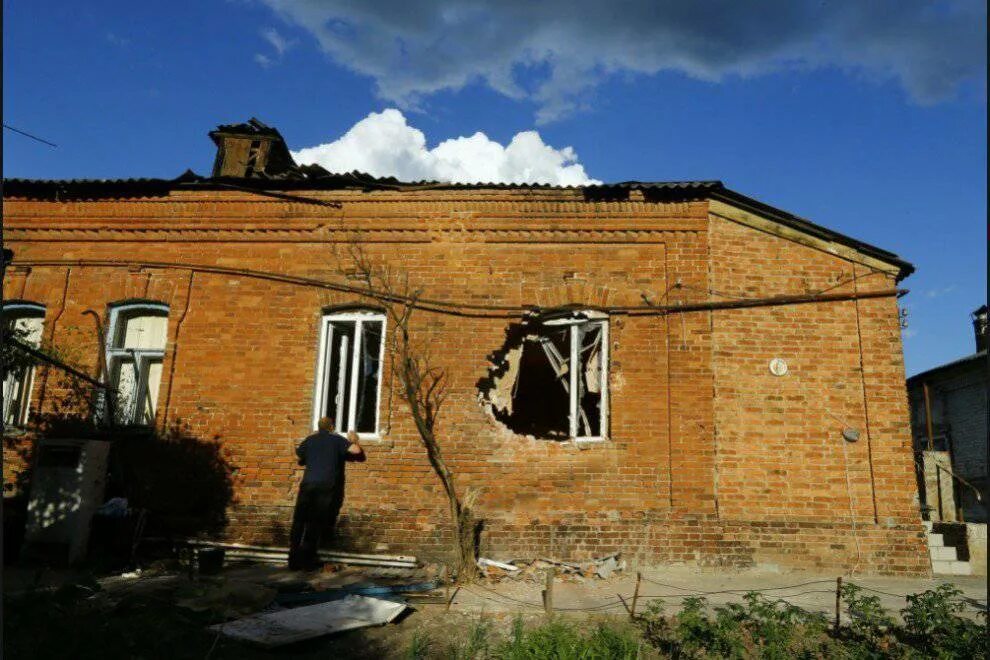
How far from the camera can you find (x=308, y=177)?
1038cm

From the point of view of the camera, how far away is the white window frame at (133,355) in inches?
401

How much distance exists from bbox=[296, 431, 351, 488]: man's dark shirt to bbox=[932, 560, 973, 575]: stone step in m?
7.68

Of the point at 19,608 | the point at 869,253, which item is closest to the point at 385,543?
the point at 19,608

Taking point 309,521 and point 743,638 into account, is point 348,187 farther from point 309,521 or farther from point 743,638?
point 743,638

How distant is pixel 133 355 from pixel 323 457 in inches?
153

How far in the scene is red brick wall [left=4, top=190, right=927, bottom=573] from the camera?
877 centimetres

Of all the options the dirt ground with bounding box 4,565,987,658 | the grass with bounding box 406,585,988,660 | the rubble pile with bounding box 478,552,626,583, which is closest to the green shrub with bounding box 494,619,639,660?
the grass with bounding box 406,585,988,660

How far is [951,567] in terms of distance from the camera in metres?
9.42

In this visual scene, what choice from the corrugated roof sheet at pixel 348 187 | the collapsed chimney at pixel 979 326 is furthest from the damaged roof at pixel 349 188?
the collapsed chimney at pixel 979 326

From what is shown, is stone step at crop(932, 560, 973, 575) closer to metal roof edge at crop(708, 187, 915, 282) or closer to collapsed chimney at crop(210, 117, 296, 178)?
metal roof edge at crop(708, 187, 915, 282)

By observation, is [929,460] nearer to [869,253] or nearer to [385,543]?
[869,253]

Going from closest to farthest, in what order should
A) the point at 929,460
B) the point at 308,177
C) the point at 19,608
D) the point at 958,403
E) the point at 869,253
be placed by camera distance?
the point at 19,608
the point at 869,253
the point at 308,177
the point at 929,460
the point at 958,403

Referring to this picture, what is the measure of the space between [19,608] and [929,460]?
40.9 ft

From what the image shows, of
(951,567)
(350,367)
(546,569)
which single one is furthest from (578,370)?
(951,567)
